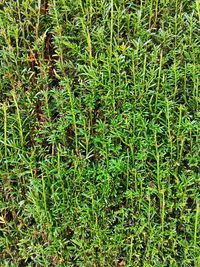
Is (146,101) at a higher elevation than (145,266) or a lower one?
higher

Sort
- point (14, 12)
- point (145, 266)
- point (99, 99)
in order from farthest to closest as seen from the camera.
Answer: point (14, 12)
point (99, 99)
point (145, 266)

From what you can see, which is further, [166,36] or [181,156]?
[166,36]

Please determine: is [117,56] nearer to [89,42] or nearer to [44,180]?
[89,42]

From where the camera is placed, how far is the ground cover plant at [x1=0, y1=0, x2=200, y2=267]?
2270 mm

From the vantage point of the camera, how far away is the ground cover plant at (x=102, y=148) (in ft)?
7.45

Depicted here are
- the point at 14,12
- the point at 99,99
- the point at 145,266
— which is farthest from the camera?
the point at 14,12

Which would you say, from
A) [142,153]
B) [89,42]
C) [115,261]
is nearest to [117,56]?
[89,42]

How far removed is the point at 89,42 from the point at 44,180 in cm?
64

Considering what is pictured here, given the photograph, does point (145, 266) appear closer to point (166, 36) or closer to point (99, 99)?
point (99, 99)

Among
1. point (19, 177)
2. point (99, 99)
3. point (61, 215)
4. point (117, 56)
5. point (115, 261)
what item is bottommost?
point (115, 261)

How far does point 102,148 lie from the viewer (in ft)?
7.64

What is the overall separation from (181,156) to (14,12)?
1125mm

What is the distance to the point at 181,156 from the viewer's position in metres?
2.31

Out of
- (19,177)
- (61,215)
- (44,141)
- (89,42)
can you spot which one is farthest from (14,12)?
(61,215)
